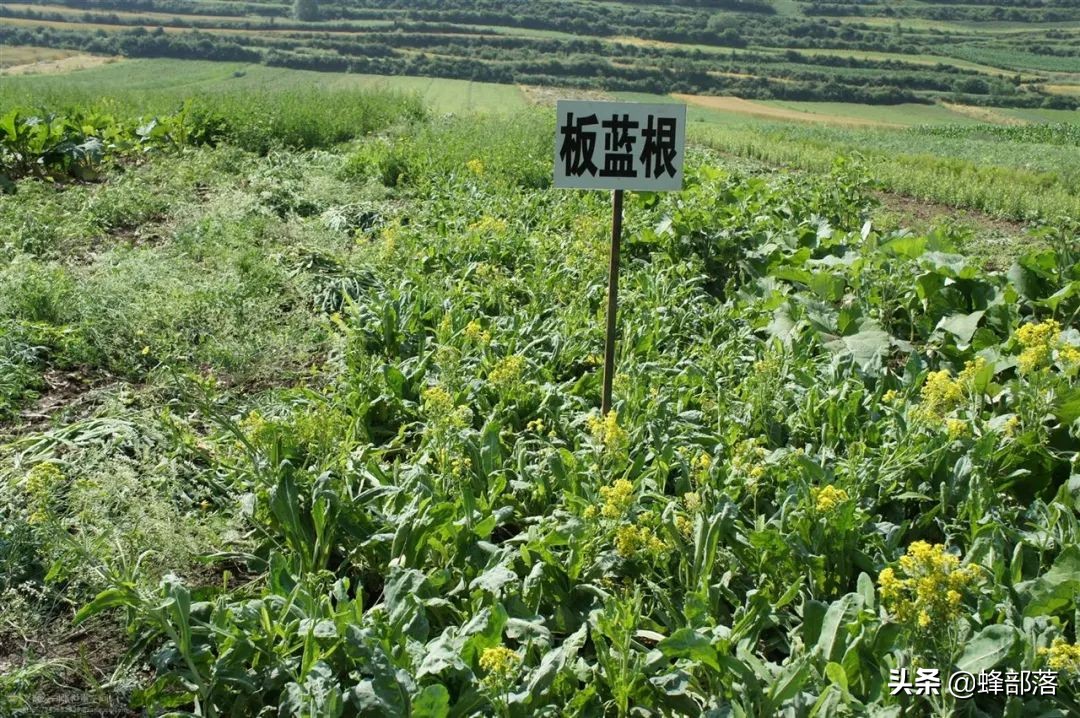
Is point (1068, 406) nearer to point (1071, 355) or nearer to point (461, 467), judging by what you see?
point (1071, 355)

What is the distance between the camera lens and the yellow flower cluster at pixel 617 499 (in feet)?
10.0

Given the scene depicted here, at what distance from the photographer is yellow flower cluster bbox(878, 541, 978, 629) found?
2367 millimetres

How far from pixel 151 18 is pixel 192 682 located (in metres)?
59.6

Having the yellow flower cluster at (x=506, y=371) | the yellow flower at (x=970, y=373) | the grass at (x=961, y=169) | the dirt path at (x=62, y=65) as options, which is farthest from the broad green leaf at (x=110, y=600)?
the dirt path at (x=62, y=65)

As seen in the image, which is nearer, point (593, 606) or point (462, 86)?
point (593, 606)

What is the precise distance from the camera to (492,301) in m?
5.82

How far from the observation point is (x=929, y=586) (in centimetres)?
236

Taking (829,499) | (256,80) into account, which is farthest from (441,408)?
(256,80)

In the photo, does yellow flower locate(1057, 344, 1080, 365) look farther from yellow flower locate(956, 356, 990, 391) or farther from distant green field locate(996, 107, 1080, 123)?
distant green field locate(996, 107, 1080, 123)

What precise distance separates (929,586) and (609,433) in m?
1.39

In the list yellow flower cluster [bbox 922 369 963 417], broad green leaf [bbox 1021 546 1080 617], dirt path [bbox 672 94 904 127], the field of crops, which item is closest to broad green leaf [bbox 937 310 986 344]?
the field of crops

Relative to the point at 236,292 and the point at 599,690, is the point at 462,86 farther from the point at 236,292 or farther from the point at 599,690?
the point at 599,690

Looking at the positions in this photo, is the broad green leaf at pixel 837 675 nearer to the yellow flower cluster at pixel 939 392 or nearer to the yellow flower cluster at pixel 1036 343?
the yellow flower cluster at pixel 939 392

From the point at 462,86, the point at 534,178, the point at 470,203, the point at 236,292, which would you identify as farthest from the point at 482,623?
the point at 462,86
